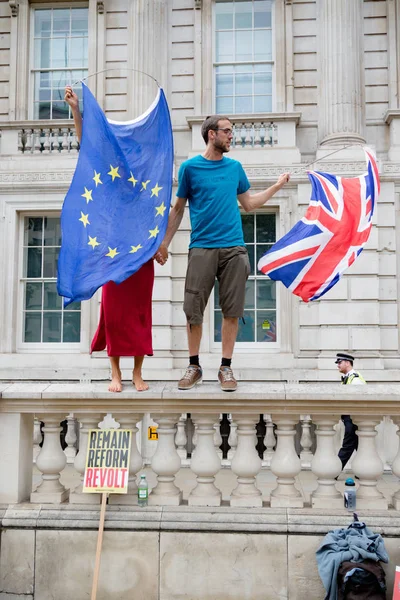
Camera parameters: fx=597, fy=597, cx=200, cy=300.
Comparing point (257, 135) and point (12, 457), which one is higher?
point (257, 135)

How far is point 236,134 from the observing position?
12117 mm

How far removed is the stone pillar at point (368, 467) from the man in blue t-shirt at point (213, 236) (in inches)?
39.3

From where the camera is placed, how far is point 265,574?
3596 millimetres

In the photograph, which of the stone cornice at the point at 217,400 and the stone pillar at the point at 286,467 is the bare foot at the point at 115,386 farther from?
the stone pillar at the point at 286,467

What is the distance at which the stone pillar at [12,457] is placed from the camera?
3.87 m

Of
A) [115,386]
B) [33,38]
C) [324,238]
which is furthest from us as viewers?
[33,38]

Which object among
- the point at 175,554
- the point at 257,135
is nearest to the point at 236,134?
the point at 257,135

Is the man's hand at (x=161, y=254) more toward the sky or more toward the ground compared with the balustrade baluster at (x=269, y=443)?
more toward the sky

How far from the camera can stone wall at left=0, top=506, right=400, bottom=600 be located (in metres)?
3.59

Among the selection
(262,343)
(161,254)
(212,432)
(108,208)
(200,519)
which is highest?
(108,208)

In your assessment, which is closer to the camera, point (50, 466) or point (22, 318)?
point (50, 466)

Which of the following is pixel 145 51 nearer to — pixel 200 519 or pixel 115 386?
pixel 115 386

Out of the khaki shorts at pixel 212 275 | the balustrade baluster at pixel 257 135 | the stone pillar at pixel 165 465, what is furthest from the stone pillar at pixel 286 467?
the balustrade baluster at pixel 257 135

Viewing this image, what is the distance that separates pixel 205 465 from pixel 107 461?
0.63 m
